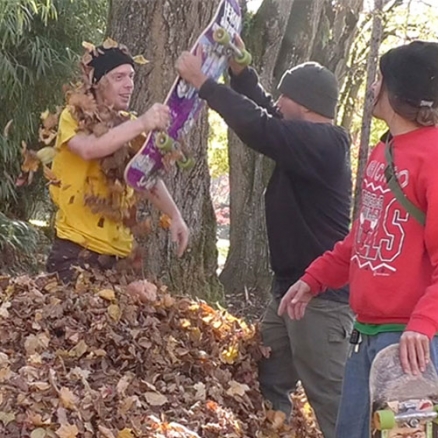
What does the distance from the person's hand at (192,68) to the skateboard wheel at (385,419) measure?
174 centimetres

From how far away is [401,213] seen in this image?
9.32ft

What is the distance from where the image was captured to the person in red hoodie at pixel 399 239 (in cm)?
271

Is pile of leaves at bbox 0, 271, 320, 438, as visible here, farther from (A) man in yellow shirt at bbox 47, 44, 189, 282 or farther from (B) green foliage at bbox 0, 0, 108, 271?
(B) green foliage at bbox 0, 0, 108, 271

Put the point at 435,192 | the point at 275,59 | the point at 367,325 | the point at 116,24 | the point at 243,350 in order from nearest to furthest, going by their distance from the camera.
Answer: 1. the point at 435,192
2. the point at 367,325
3. the point at 243,350
4. the point at 116,24
5. the point at 275,59

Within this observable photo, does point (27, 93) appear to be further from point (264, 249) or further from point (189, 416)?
point (189, 416)

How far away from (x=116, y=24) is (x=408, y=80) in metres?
2.46

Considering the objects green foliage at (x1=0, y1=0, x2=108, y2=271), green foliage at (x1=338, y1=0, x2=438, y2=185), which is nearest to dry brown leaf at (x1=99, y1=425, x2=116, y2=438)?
green foliage at (x1=0, y1=0, x2=108, y2=271)

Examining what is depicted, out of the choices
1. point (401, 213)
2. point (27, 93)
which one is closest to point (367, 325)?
point (401, 213)

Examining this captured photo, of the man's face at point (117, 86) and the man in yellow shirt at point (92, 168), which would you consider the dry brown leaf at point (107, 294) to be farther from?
the man's face at point (117, 86)

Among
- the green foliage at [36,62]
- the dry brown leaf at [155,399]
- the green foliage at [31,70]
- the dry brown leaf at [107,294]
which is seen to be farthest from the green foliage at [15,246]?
the dry brown leaf at [155,399]

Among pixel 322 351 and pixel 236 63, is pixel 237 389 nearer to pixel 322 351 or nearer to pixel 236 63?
pixel 322 351

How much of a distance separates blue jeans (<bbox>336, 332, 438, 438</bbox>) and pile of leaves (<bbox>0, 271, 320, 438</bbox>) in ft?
1.94

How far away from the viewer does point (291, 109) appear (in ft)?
13.0

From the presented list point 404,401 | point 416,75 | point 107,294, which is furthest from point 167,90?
point 404,401
